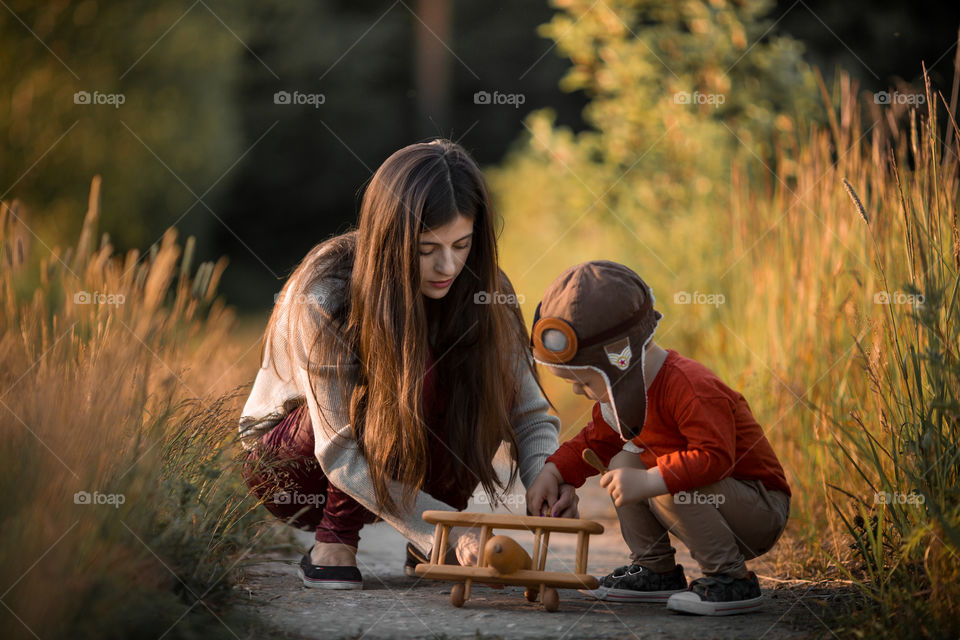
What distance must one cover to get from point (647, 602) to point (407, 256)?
1131 millimetres

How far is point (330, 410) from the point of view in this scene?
271 centimetres

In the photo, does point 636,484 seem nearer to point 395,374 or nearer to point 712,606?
point 712,606

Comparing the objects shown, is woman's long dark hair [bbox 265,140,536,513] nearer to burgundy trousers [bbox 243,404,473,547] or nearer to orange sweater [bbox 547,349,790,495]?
burgundy trousers [bbox 243,404,473,547]

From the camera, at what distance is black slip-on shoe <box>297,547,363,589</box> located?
2.70m

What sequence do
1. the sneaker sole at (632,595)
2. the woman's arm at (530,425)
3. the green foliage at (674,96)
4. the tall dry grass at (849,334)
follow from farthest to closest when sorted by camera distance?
the green foliage at (674,96)
the woman's arm at (530,425)
the sneaker sole at (632,595)
the tall dry grass at (849,334)

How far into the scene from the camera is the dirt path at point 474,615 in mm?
2195

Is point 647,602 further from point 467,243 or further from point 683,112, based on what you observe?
point 683,112

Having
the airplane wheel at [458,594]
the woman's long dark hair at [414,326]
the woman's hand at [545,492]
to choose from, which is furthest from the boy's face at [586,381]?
the airplane wheel at [458,594]

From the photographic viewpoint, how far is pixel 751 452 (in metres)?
2.42

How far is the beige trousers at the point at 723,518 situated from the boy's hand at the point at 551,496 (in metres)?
0.13

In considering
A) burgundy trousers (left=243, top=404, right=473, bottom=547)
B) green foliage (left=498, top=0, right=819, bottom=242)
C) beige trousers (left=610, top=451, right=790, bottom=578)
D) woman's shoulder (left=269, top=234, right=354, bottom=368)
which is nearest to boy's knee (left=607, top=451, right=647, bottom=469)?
beige trousers (left=610, top=451, right=790, bottom=578)

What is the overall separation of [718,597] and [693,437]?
0.42 m

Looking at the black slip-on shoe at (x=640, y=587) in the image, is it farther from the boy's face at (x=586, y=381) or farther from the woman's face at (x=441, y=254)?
the woman's face at (x=441, y=254)

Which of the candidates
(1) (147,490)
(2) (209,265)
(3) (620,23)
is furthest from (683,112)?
(1) (147,490)
